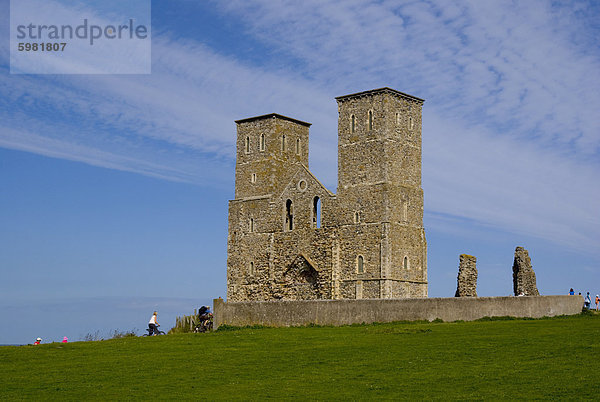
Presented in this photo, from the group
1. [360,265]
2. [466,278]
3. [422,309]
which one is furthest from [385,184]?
[422,309]

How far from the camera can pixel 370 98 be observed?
52.9 m

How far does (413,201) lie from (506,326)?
25059 millimetres

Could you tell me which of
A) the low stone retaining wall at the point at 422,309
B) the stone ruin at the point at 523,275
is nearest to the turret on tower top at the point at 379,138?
the stone ruin at the point at 523,275

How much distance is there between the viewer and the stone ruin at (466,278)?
132 feet

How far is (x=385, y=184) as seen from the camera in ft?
167

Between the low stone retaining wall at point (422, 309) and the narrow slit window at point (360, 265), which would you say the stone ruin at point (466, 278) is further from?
the narrow slit window at point (360, 265)

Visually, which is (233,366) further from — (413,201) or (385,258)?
(413,201)

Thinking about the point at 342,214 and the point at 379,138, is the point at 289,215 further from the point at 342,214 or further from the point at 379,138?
the point at 379,138

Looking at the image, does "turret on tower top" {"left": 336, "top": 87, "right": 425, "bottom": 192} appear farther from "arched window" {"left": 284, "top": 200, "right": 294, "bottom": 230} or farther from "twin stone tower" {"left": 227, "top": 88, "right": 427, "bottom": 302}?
"arched window" {"left": 284, "top": 200, "right": 294, "bottom": 230}

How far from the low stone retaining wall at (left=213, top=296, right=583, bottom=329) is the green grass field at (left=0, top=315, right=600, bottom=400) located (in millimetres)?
1064

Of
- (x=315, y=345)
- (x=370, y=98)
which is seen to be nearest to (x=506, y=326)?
(x=315, y=345)

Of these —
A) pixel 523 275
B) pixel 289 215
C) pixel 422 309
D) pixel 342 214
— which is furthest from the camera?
pixel 289 215

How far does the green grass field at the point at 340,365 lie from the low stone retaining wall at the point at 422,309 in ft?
3.49

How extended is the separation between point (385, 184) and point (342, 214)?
145 inches
